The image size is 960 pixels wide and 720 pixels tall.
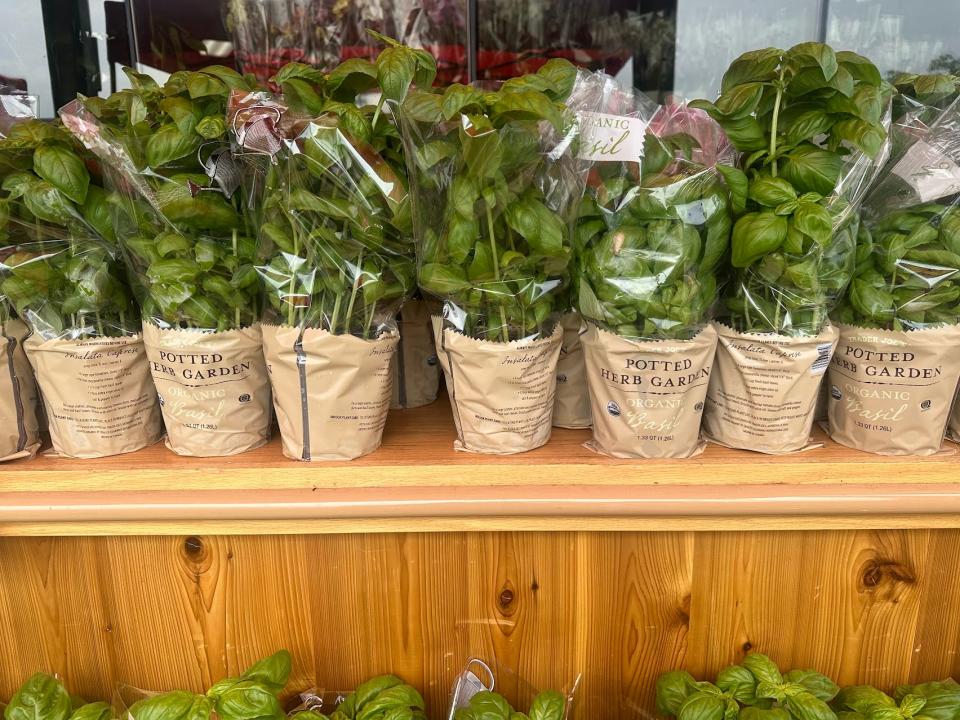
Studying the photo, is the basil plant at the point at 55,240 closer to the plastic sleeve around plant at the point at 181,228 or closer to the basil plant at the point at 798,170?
the plastic sleeve around plant at the point at 181,228

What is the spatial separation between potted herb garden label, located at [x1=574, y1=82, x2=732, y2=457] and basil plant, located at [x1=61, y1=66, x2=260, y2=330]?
359mm

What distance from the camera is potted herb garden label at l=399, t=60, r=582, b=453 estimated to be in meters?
0.67

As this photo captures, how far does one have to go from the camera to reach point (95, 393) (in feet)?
2.61

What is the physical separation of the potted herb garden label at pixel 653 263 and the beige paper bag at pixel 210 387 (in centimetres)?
36

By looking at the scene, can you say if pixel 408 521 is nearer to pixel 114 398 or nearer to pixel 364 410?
pixel 364 410

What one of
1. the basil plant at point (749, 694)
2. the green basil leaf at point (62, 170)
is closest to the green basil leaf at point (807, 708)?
the basil plant at point (749, 694)

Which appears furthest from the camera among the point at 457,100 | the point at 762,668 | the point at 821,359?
the point at 762,668

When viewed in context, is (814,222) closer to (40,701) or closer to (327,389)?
(327,389)

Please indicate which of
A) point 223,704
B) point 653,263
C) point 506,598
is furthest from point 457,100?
→ point 223,704

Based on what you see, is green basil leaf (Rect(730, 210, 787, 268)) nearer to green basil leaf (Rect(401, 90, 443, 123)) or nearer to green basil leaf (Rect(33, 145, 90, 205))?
green basil leaf (Rect(401, 90, 443, 123))

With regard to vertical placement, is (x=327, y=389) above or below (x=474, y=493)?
above

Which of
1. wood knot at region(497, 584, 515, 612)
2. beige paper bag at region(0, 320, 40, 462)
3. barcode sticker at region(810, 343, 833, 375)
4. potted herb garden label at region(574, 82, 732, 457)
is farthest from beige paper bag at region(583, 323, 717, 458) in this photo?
beige paper bag at region(0, 320, 40, 462)

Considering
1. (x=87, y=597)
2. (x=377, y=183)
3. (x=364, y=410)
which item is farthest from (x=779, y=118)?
(x=87, y=597)

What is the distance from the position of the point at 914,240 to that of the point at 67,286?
0.87 meters
